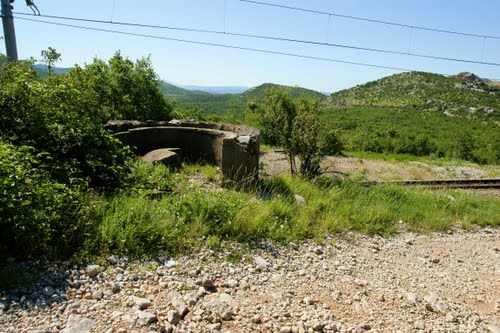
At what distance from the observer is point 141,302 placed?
10.4 feet

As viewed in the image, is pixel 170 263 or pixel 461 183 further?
pixel 461 183

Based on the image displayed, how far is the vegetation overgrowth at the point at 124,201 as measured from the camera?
3.69 meters

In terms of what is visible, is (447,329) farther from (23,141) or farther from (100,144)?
(23,141)

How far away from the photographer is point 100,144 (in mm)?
5629

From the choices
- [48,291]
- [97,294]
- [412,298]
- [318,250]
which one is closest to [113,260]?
[97,294]

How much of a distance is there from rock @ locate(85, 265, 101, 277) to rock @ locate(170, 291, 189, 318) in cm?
82

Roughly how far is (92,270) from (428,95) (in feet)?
282

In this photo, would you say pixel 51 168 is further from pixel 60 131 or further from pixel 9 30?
pixel 9 30

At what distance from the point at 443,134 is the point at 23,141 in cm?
5247

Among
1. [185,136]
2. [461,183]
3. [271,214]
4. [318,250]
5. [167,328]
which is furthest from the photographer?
[461,183]

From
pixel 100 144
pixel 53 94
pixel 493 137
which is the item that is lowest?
pixel 493 137

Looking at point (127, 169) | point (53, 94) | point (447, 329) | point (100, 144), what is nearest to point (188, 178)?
point (127, 169)

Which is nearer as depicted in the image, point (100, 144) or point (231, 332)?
point (231, 332)

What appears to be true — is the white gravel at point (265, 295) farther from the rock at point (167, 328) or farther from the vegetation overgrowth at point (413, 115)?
the vegetation overgrowth at point (413, 115)
